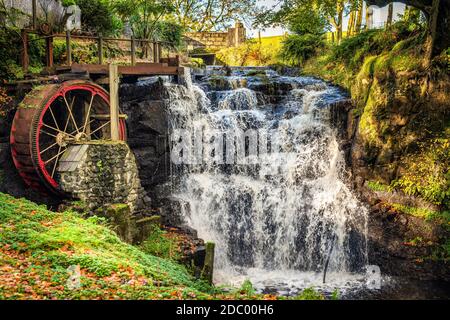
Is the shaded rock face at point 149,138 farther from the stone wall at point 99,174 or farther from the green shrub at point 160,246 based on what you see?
the green shrub at point 160,246

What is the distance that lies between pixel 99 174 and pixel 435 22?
10.1m

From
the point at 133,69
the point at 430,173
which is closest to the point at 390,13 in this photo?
the point at 430,173

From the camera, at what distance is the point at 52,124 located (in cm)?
1443

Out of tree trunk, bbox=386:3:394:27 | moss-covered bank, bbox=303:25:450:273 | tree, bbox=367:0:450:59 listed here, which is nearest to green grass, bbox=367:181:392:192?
moss-covered bank, bbox=303:25:450:273

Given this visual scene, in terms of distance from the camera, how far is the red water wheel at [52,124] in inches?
465

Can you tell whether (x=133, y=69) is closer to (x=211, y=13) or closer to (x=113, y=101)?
(x=113, y=101)

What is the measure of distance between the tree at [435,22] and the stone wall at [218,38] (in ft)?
62.0

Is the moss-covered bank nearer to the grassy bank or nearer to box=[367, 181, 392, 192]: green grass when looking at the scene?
box=[367, 181, 392, 192]: green grass

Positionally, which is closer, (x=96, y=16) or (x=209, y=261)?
(x=209, y=261)

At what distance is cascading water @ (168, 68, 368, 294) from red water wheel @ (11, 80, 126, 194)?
8.54 ft

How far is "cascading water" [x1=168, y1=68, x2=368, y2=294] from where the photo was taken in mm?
13062

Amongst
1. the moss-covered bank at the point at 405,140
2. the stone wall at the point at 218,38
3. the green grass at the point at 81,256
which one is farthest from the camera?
the stone wall at the point at 218,38

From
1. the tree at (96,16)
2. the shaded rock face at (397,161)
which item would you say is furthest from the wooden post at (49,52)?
the shaded rock face at (397,161)
